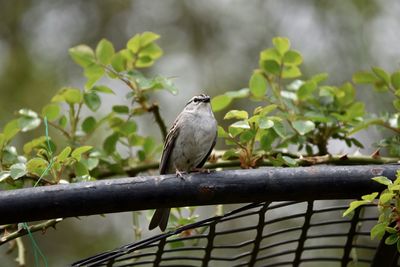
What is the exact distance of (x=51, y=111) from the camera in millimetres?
2842

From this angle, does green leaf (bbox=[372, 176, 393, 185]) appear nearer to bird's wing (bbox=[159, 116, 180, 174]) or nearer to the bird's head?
bird's wing (bbox=[159, 116, 180, 174])

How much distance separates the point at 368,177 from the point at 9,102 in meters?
4.11

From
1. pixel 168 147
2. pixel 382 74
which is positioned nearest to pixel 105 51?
pixel 168 147

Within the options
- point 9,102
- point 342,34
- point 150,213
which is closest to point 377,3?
point 342,34

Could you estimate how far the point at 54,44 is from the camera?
600cm

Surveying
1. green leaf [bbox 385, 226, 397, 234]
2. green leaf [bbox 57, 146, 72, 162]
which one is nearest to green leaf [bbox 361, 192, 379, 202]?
green leaf [bbox 385, 226, 397, 234]

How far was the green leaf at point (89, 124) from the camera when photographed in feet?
9.70

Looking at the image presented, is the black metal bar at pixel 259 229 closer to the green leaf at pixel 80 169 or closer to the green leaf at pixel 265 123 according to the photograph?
the green leaf at pixel 265 123

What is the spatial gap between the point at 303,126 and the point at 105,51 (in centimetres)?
87

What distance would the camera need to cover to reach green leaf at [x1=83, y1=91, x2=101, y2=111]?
9.23 feet

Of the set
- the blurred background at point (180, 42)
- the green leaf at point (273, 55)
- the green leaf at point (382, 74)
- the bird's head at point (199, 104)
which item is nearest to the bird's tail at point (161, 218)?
the green leaf at point (273, 55)

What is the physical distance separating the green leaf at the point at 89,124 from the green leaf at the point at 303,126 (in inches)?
34.2

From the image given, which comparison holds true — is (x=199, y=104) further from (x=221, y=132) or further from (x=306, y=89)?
(x=221, y=132)

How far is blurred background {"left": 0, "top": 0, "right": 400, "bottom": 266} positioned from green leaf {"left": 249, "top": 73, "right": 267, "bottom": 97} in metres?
2.72
